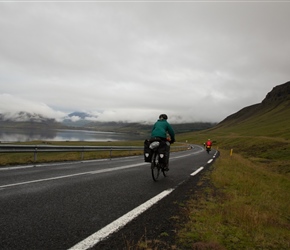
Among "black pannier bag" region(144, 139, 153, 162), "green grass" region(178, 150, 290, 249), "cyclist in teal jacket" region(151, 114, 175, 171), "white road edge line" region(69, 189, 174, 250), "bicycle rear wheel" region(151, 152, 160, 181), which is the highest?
"cyclist in teal jacket" region(151, 114, 175, 171)

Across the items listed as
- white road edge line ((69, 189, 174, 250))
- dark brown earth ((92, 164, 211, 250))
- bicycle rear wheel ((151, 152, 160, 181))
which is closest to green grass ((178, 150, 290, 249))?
dark brown earth ((92, 164, 211, 250))

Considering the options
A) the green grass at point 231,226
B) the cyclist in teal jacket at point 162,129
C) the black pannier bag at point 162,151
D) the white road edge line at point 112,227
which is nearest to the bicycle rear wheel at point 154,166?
the black pannier bag at point 162,151

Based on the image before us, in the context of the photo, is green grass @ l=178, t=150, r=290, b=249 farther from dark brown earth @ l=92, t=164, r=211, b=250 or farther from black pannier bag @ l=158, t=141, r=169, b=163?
black pannier bag @ l=158, t=141, r=169, b=163

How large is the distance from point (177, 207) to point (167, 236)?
5.60ft

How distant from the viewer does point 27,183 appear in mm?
Answer: 7121

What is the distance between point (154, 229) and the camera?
401 centimetres

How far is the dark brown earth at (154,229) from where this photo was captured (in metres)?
3.35

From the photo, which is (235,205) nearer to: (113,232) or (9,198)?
(113,232)

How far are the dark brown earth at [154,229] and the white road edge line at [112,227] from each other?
90 millimetres

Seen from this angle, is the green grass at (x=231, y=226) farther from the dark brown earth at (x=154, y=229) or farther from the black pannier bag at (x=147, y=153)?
the black pannier bag at (x=147, y=153)

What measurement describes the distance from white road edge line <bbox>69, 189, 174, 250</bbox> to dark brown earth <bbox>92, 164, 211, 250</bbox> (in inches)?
3.5

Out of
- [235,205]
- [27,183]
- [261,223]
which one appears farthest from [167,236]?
[27,183]

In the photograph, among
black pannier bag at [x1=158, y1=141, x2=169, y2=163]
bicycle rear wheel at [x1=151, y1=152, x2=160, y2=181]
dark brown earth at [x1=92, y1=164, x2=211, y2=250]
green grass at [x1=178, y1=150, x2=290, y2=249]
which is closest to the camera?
dark brown earth at [x1=92, y1=164, x2=211, y2=250]

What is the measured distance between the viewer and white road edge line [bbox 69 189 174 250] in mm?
3243
